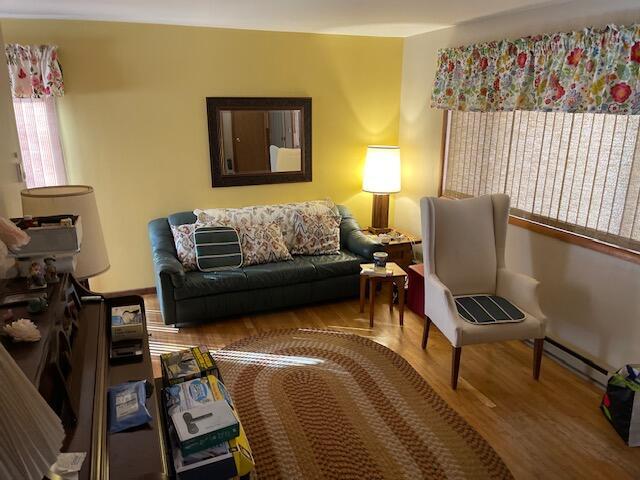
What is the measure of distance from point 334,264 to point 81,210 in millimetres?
2154

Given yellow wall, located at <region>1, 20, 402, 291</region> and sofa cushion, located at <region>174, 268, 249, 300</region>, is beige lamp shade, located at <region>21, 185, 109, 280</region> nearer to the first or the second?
sofa cushion, located at <region>174, 268, 249, 300</region>

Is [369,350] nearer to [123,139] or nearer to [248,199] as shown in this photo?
[248,199]

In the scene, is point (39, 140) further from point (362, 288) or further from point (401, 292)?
point (401, 292)

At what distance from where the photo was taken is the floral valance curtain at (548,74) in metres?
2.50

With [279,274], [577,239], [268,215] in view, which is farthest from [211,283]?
[577,239]

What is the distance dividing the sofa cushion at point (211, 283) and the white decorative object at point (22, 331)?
2212 mm

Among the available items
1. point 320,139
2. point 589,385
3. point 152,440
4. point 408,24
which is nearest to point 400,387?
point 589,385

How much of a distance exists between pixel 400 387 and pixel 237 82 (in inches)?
115

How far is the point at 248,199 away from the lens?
4445 millimetres

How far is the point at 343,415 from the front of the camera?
8.64 feet

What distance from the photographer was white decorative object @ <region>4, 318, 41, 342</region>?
4.22 feet

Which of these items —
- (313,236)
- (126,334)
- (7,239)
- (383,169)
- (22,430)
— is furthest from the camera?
(383,169)

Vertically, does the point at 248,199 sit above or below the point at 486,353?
above

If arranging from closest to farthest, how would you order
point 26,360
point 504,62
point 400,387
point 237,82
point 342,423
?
point 26,360 < point 342,423 < point 400,387 < point 504,62 < point 237,82
